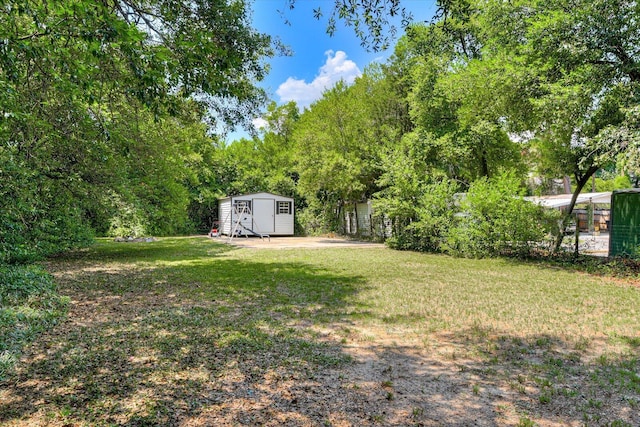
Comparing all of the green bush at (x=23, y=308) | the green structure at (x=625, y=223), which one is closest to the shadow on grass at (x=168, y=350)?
the green bush at (x=23, y=308)

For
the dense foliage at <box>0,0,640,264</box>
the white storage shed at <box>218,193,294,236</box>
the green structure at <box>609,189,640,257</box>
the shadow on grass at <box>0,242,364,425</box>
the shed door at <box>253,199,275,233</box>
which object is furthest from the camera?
the shed door at <box>253,199,275,233</box>

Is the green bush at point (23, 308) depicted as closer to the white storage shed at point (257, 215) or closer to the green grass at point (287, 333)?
the green grass at point (287, 333)

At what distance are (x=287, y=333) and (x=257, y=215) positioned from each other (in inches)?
A: 694

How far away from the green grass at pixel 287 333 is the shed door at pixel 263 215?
12.7 m

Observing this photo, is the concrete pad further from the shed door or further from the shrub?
Result: the shed door

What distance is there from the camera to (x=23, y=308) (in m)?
4.86

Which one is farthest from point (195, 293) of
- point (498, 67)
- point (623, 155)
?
point (498, 67)

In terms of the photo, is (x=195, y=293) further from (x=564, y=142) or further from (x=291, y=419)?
(x=564, y=142)

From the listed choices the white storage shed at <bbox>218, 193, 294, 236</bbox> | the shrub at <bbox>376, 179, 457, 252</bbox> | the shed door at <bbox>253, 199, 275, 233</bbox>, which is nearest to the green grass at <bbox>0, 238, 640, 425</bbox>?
the shrub at <bbox>376, 179, 457, 252</bbox>

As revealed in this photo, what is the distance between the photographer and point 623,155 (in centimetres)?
748

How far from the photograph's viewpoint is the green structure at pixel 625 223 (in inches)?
398

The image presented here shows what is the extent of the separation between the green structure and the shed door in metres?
15.9

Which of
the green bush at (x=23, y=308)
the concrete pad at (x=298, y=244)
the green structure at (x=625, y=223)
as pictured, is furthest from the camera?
the concrete pad at (x=298, y=244)

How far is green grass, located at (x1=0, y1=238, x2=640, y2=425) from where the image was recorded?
2914 millimetres
